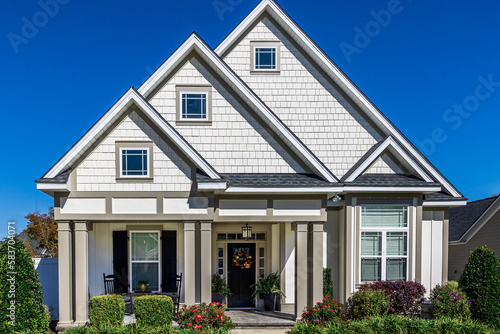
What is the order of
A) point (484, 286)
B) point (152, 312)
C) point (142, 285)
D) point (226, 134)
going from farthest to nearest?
point (142, 285) → point (226, 134) → point (484, 286) → point (152, 312)

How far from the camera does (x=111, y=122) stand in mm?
10070

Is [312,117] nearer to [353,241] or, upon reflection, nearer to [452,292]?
[353,241]

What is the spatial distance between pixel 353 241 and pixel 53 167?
8.89 m

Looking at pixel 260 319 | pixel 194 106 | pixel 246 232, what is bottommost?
pixel 260 319

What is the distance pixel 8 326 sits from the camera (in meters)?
8.08

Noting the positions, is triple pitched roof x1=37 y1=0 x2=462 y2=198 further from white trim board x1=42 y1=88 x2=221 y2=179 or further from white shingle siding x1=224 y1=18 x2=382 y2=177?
white shingle siding x1=224 y1=18 x2=382 y2=177

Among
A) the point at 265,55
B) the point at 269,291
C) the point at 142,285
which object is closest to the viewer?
the point at 142,285

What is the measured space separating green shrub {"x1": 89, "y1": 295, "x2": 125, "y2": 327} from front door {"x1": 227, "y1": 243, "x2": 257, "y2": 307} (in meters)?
4.43

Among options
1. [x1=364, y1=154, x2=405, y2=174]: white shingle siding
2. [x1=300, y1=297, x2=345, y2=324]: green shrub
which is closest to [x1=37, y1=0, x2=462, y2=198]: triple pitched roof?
[x1=364, y1=154, x2=405, y2=174]: white shingle siding

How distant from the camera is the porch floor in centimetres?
1071

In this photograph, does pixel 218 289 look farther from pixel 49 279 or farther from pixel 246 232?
pixel 49 279

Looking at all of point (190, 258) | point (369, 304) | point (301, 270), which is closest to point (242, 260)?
point (301, 270)

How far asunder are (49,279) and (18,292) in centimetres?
409

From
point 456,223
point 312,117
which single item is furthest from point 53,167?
point 456,223
